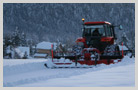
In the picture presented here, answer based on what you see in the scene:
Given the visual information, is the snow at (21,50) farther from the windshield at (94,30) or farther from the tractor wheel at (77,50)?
the tractor wheel at (77,50)

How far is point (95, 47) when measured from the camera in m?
14.9

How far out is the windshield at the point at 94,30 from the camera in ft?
48.7

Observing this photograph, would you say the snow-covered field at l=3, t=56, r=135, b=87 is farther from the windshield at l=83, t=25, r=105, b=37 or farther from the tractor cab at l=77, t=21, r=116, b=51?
the windshield at l=83, t=25, r=105, b=37

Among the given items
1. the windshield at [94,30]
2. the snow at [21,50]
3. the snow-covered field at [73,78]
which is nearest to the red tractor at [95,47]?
the windshield at [94,30]

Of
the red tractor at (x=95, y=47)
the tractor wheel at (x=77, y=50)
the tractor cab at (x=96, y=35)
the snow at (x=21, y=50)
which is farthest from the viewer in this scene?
the snow at (x=21, y=50)

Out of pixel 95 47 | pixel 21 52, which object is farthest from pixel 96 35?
pixel 21 52

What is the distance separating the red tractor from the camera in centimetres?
1328

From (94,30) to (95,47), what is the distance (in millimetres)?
992

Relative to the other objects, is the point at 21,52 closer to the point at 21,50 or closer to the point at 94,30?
the point at 21,50

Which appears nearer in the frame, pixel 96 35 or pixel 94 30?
pixel 96 35

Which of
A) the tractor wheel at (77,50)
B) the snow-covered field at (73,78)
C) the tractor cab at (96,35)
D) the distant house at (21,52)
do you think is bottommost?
the distant house at (21,52)

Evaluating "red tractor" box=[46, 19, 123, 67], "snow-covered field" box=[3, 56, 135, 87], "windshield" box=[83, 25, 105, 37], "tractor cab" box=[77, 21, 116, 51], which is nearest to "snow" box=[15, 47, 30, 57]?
"red tractor" box=[46, 19, 123, 67]

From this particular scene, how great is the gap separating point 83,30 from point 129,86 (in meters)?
9.58

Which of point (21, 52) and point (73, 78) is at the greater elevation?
point (73, 78)
